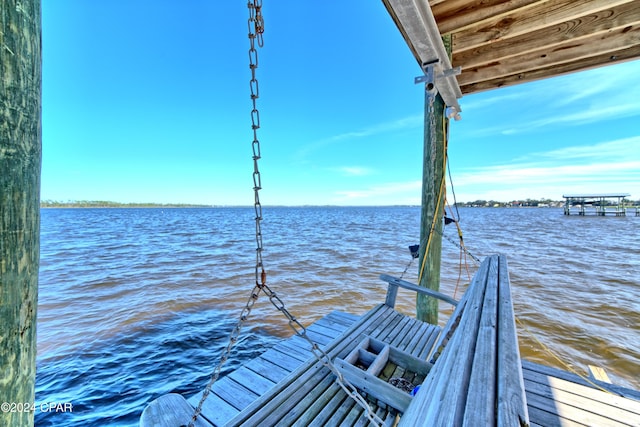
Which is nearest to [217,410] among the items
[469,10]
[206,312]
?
[206,312]

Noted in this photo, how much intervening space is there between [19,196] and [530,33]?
175 inches

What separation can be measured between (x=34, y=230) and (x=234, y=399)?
2560 millimetres

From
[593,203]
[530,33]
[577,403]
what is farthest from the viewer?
[593,203]

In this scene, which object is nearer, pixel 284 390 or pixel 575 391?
pixel 284 390

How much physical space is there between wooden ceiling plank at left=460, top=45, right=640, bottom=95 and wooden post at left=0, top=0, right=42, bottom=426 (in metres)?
4.72

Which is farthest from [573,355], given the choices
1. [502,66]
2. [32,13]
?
[32,13]

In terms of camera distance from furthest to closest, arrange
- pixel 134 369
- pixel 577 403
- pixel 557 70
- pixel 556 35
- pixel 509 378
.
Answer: pixel 134 369 < pixel 557 70 < pixel 556 35 < pixel 577 403 < pixel 509 378

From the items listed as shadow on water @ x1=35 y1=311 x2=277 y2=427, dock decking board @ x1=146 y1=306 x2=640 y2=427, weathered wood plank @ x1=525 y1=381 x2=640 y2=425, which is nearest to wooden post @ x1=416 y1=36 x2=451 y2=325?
dock decking board @ x1=146 y1=306 x2=640 y2=427

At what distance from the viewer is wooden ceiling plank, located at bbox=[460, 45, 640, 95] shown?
9.89ft

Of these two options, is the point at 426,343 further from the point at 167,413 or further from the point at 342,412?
the point at 167,413

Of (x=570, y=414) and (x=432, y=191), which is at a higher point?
(x=432, y=191)

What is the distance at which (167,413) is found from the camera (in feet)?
6.75

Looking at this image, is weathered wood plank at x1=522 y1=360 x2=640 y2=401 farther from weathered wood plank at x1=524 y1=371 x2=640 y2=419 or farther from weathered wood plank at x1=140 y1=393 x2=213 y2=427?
weathered wood plank at x1=140 y1=393 x2=213 y2=427

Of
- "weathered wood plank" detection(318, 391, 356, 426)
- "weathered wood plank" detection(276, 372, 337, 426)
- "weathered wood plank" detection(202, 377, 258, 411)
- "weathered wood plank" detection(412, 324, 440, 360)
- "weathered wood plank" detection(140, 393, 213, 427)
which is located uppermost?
"weathered wood plank" detection(276, 372, 337, 426)
